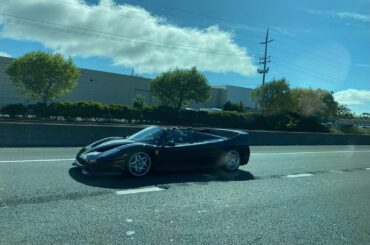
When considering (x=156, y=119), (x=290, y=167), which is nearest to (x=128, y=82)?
(x=156, y=119)

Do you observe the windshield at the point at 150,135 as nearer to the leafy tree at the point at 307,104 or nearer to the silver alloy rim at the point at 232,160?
the silver alloy rim at the point at 232,160

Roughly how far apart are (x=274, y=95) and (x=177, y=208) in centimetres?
4833

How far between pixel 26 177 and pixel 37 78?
29802 mm

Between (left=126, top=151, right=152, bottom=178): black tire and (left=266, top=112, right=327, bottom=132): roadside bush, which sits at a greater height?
(left=266, top=112, right=327, bottom=132): roadside bush

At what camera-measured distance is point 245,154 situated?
10.7 m

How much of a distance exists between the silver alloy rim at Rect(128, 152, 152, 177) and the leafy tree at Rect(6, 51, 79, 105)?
2867 centimetres

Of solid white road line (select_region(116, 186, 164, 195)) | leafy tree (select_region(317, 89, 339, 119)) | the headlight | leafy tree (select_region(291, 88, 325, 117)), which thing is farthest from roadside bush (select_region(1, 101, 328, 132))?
solid white road line (select_region(116, 186, 164, 195))

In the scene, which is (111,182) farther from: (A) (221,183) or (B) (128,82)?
(B) (128,82)

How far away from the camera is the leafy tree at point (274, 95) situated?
51.8m

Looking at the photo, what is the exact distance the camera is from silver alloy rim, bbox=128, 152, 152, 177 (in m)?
8.38

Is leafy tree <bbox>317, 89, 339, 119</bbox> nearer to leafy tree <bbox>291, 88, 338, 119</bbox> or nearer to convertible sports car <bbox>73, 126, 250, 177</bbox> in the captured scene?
leafy tree <bbox>291, 88, 338, 119</bbox>

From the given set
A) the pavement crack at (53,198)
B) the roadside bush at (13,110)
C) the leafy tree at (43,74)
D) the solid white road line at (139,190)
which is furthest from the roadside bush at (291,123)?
the pavement crack at (53,198)

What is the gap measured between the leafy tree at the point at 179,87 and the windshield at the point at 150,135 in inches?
1412

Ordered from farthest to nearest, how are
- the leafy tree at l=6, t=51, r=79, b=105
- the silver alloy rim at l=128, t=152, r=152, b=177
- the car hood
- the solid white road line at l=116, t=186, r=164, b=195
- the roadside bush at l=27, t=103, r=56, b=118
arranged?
the leafy tree at l=6, t=51, r=79, b=105
the roadside bush at l=27, t=103, r=56, b=118
the silver alloy rim at l=128, t=152, r=152, b=177
the car hood
the solid white road line at l=116, t=186, r=164, b=195
